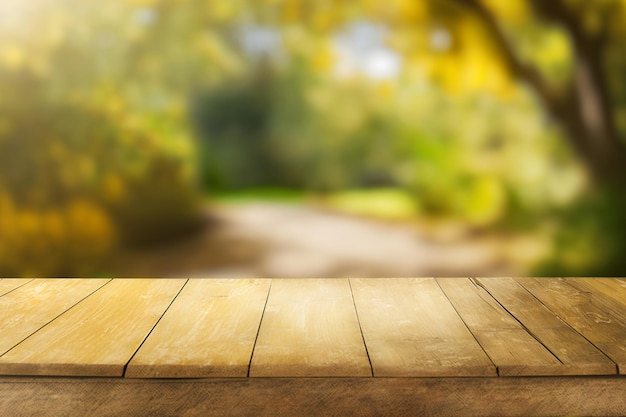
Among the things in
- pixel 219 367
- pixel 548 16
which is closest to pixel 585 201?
pixel 548 16

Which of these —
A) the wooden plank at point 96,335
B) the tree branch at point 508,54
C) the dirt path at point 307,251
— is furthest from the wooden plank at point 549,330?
the wooden plank at point 96,335

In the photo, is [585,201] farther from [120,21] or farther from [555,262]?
[120,21]

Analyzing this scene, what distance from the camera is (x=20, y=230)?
1.81 metres

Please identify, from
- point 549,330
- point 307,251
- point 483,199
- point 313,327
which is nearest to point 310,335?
point 313,327

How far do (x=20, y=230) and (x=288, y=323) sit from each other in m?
0.85

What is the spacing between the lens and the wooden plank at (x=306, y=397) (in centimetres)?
110

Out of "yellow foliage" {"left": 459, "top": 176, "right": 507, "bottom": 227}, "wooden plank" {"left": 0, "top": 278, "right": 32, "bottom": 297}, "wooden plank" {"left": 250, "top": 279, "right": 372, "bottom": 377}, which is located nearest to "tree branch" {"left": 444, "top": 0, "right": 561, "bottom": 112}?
"yellow foliage" {"left": 459, "top": 176, "right": 507, "bottom": 227}

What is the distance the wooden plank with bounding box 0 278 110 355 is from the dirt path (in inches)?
6.0

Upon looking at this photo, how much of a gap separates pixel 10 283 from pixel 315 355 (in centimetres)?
93

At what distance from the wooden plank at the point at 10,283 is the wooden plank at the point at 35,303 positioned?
2 centimetres

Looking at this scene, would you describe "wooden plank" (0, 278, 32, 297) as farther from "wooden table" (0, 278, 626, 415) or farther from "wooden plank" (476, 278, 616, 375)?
"wooden plank" (476, 278, 616, 375)

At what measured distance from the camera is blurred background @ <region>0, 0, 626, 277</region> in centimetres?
177

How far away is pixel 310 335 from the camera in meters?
1.29

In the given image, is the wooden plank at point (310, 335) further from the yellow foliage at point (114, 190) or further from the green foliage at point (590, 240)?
the green foliage at point (590, 240)
